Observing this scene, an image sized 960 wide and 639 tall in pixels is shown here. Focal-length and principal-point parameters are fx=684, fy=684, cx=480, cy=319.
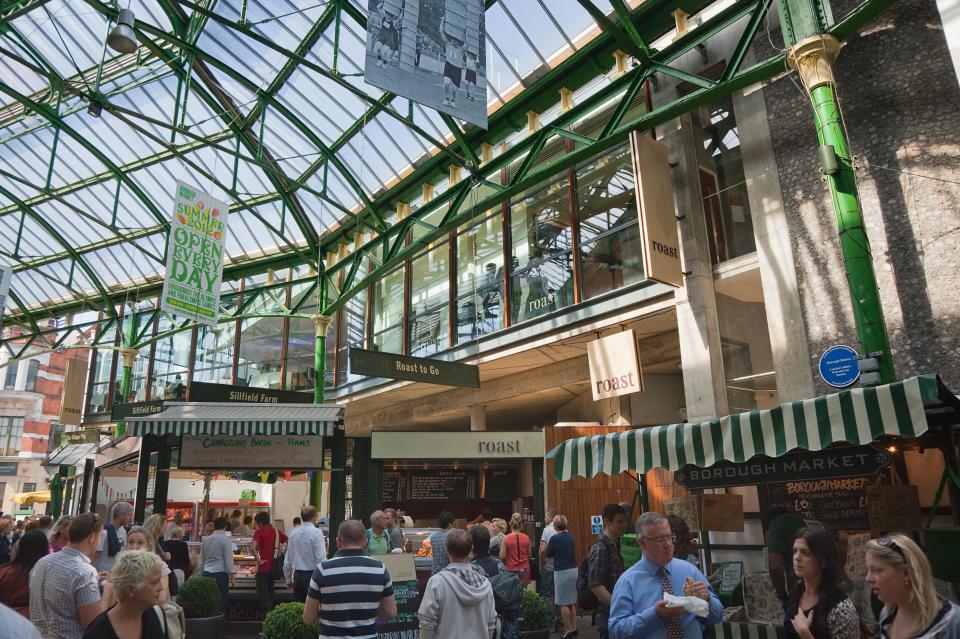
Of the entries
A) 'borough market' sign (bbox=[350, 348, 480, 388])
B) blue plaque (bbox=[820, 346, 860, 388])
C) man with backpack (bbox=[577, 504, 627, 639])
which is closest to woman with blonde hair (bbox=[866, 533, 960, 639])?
man with backpack (bbox=[577, 504, 627, 639])

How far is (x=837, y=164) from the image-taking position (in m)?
7.98

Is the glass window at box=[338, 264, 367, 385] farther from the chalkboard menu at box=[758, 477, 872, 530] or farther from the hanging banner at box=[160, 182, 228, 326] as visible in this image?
the chalkboard menu at box=[758, 477, 872, 530]

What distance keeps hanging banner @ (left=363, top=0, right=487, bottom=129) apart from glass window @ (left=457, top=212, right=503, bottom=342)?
6998 mm

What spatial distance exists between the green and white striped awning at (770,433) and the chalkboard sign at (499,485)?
881 cm

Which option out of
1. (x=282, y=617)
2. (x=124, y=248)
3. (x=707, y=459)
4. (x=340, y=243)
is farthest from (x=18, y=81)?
(x=707, y=459)

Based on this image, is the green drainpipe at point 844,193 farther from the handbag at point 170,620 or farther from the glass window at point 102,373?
the glass window at point 102,373

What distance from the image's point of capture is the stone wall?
818 centimetres

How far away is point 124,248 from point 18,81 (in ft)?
23.7

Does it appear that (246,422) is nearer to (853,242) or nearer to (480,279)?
(480,279)

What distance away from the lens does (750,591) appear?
20.1 ft

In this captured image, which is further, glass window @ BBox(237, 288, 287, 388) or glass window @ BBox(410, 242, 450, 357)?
glass window @ BBox(237, 288, 287, 388)

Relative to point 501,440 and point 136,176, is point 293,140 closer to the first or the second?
point 136,176

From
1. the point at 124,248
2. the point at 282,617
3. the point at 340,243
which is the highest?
the point at 124,248

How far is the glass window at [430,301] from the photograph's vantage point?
1642cm
